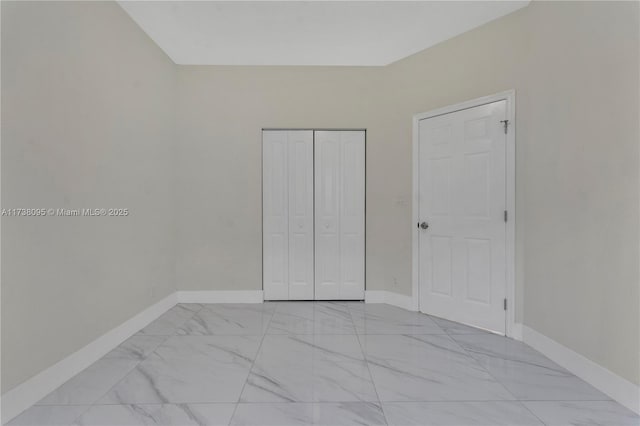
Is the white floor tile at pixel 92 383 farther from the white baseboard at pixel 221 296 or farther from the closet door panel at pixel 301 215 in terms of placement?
the closet door panel at pixel 301 215

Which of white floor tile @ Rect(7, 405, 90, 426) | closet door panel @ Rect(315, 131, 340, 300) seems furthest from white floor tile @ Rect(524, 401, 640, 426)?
white floor tile @ Rect(7, 405, 90, 426)

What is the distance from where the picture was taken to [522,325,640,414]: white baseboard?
65.7 inches

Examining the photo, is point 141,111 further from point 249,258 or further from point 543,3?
point 543,3

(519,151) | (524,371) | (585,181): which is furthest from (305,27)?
(524,371)

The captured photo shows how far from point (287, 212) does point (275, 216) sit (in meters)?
0.15

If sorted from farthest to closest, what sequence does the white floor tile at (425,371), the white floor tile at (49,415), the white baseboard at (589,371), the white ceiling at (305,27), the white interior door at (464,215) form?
the white interior door at (464,215) → the white ceiling at (305,27) → the white floor tile at (425,371) → the white baseboard at (589,371) → the white floor tile at (49,415)

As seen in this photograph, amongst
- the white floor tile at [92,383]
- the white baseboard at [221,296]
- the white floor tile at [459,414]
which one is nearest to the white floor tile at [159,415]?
the white floor tile at [92,383]

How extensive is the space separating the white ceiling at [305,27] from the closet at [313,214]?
87 cm

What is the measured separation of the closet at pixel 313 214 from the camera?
353cm

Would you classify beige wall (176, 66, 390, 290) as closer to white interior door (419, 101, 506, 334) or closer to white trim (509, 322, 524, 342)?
white interior door (419, 101, 506, 334)

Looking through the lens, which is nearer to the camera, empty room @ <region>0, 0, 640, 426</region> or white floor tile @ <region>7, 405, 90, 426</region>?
white floor tile @ <region>7, 405, 90, 426</region>

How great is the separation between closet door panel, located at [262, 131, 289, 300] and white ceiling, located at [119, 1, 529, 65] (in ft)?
3.18

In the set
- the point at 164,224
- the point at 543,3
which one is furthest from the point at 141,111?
the point at 543,3

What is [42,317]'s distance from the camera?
5.71 feet
